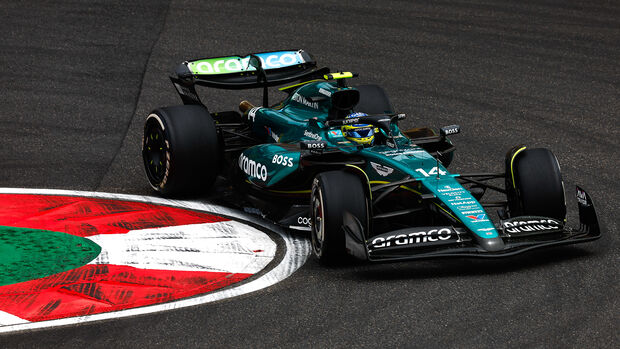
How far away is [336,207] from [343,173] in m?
0.32

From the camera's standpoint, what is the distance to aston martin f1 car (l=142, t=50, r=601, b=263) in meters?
7.11

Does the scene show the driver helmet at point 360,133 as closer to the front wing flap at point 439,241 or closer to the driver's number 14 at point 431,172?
the driver's number 14 at point 431,172

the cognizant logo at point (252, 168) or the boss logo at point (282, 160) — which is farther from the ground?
the boss logo at point (282, 160)

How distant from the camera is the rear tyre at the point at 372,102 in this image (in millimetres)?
10062

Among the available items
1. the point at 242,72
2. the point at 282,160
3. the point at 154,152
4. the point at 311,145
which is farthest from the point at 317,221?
the point at 242,72

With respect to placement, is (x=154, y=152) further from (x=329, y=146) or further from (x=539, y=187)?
(x=539, y=187)

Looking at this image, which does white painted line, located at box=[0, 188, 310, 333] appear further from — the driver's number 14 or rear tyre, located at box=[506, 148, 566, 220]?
rear tyre, located at box=[506, 148, 566, 220]

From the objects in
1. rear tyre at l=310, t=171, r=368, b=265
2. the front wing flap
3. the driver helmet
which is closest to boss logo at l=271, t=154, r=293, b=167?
the driver helmet

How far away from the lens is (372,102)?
10133 mm

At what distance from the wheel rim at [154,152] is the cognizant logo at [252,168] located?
767mm

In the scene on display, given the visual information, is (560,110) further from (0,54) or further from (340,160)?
(0,54)

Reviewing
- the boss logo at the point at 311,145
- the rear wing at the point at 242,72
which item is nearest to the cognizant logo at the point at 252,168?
the boss logo at the point at 311,145

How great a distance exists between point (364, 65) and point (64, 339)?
9.25 metres

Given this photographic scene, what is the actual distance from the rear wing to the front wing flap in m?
3.38
